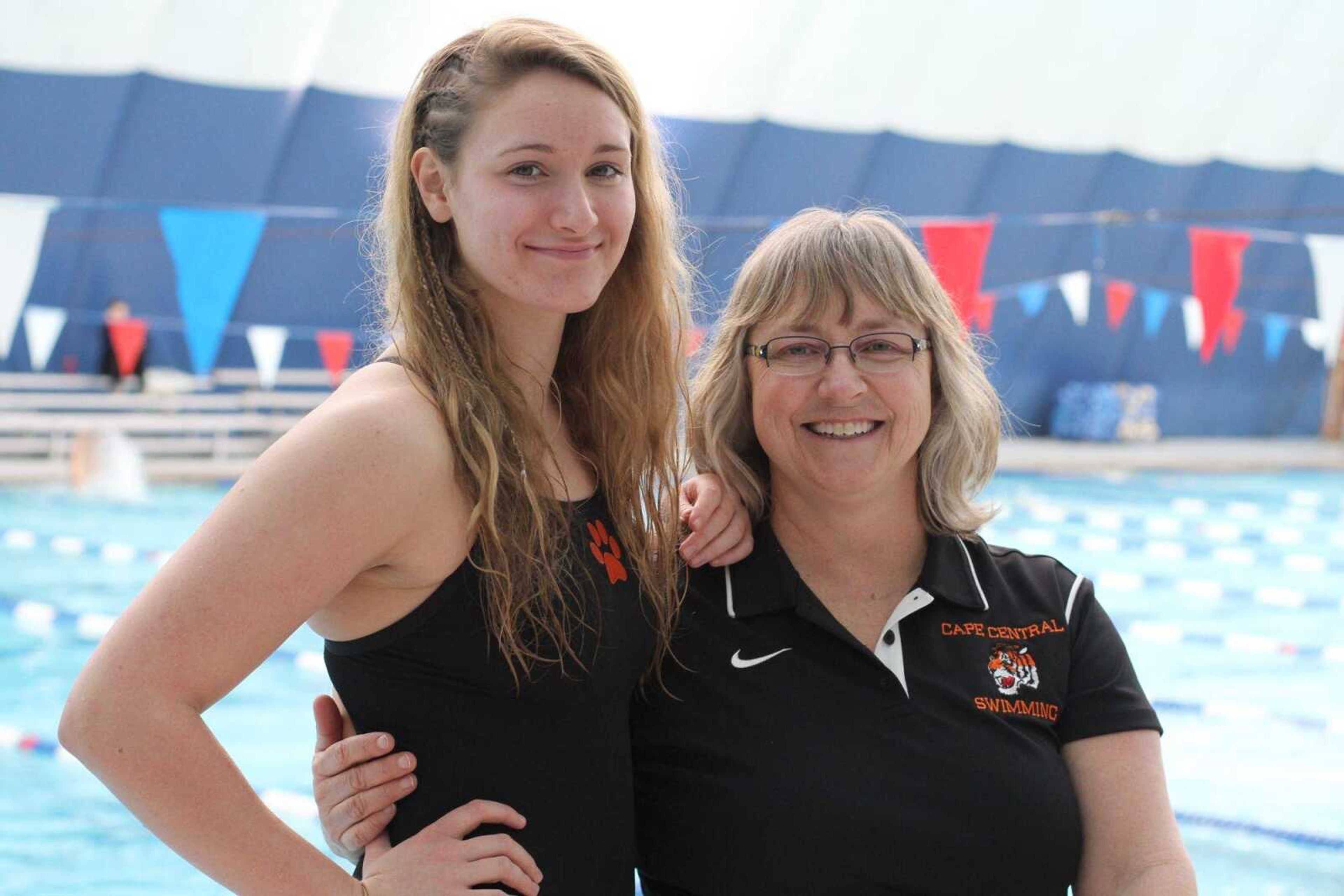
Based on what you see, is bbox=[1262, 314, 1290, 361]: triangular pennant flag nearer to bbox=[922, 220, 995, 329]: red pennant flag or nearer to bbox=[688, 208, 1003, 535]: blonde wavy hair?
bbox=[922, 220, 995, 329]: red pennant flag

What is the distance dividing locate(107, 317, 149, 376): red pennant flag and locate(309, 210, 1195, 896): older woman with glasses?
33.4ft

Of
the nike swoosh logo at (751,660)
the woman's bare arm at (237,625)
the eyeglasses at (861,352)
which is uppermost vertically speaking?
the eyeglasses at (861,352)

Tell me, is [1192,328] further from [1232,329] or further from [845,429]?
[845,429]

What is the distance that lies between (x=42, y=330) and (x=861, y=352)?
9.18 m

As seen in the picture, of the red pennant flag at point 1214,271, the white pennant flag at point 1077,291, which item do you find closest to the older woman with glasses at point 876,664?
the red pennant flag at point 1214,271

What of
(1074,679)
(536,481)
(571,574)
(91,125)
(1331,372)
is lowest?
(1074,679)

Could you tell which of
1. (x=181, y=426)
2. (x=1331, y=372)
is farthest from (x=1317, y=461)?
(x=181, y=426)

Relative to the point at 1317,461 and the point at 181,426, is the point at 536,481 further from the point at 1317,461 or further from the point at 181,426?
the point at 1317,461

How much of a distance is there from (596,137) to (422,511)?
47 centimetres

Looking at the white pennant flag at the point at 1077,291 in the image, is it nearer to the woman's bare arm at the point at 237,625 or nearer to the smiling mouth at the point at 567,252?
the smiling mouth at the point at 567,252

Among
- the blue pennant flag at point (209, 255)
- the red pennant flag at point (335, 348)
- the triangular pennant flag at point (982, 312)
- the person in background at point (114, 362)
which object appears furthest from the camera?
the person in background at point (114, 362)

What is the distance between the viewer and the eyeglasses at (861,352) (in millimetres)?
1805

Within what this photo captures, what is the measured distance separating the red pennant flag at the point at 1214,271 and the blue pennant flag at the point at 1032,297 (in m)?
4.56

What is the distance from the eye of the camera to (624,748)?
1631mm
